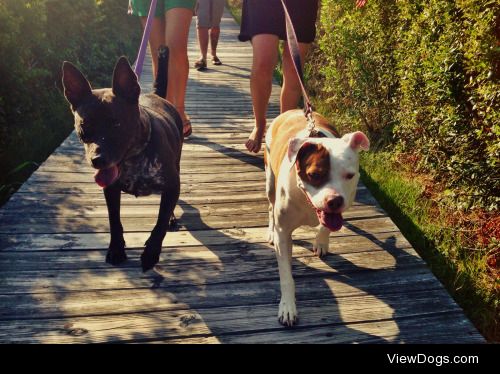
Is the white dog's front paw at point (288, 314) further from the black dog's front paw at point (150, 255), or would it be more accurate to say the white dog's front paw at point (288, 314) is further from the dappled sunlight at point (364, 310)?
the black dog's front paw at point (150, 255)

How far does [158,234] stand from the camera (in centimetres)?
293

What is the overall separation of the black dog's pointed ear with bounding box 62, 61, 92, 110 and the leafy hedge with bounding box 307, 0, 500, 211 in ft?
8.24

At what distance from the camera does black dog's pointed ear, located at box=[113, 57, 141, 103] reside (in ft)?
8.70

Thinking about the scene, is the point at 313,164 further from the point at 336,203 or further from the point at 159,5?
the point at 159,5

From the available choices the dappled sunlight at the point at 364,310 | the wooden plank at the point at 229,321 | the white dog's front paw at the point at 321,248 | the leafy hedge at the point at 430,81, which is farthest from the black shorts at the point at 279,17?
the wooden plank at the point at 229,321

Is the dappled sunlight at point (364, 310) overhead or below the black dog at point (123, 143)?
below

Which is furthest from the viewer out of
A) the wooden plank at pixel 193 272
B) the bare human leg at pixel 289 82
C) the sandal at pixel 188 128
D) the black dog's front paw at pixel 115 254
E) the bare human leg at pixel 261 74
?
the sandal at pixel 188 128

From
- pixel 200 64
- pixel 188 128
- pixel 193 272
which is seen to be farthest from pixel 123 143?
pixel 200 64

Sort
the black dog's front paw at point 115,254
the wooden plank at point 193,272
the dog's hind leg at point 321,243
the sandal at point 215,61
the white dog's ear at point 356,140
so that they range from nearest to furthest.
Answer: the white dog's ear at point 356,140
the wooden plank at point 193,272
the black dog's front paw at point 115,254
the dog's hind leg at point 321,243
the sandal at point 215,61

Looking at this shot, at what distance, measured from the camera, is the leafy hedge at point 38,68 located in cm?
496

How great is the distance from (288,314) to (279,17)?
2.88 meters

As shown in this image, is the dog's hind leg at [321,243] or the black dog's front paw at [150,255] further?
the dog's hind leg at [321,243]

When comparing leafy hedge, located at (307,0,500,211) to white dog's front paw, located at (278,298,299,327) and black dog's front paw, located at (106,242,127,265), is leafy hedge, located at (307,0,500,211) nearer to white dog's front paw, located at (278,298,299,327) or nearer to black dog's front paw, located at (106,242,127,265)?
white dog's front paw, located at (278,298,299,327)

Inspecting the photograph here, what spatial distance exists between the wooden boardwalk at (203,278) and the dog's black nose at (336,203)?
2.63 feet
